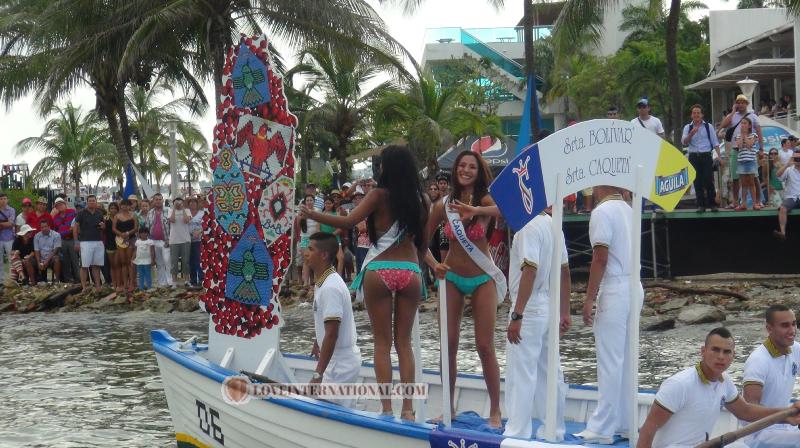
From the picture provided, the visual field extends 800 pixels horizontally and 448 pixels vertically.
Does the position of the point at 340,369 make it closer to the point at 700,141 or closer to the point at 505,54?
the point at 700,141

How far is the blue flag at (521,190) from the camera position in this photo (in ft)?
20.4

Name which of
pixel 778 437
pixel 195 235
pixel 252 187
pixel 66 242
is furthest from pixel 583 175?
pixel 66 242

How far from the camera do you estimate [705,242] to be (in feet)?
62.4

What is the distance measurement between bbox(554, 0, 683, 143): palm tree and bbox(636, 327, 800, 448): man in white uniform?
15283 millimetres

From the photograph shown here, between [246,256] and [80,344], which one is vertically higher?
[246,256]

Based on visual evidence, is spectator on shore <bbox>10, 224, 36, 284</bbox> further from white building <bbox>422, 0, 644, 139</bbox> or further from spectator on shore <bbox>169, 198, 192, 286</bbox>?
white building <bbox>422, 0, 644, 139</bbox>

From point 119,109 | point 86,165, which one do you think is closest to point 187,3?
point 119,109

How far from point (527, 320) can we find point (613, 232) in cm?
80

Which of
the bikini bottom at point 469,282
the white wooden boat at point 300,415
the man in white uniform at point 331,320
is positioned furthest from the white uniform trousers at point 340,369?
the bikini bottom at point 469,282

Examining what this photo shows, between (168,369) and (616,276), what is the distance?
4.11m

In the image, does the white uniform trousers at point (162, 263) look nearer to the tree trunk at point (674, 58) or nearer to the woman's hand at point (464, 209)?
the tree trunk at point (674, 58)

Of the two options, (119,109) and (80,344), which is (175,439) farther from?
(119,109)

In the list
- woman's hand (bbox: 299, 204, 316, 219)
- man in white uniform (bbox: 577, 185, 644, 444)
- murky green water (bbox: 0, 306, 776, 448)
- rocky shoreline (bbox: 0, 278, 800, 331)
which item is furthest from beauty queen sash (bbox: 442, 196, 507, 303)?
rocky shoreline (bbox: 0, 278, 800, 331)

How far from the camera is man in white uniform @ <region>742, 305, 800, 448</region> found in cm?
670
